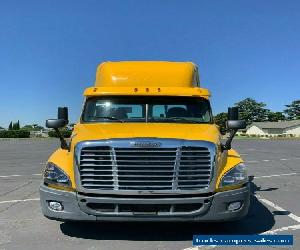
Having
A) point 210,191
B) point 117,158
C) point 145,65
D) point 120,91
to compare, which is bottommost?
point 210,191

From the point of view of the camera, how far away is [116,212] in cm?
608

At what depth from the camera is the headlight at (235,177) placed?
6.27 m

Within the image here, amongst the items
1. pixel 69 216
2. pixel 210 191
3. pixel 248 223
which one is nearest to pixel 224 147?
pixel 210 191

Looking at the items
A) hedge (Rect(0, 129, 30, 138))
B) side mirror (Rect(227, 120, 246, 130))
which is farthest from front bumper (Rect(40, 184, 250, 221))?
hedge (Rect(0, 129, 30, 138))

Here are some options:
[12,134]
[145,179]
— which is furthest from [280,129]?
[145,179]

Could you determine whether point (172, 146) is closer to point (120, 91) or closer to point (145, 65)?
point (120, 91)

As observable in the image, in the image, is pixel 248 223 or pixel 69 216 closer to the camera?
pixel 69 216

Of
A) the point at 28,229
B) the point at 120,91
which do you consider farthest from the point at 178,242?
the point at 120,91

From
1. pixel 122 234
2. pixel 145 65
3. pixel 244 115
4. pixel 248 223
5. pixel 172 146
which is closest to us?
pixel 172 146

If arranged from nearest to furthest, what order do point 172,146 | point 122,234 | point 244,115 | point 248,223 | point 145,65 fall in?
point 172,146
point 122,234
point 248,223
point 145,65
point 244,115

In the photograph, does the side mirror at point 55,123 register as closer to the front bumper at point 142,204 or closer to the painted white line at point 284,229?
the front bumper at point 142,204

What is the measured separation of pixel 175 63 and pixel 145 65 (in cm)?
61

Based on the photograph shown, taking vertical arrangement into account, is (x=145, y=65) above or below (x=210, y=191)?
above

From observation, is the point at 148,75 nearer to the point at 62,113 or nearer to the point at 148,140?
the point at 62,113
